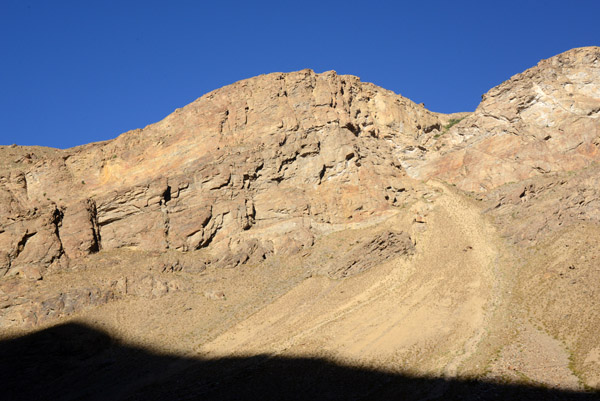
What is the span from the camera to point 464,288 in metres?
34.6

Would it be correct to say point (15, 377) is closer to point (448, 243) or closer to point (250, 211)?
point (250, 211)

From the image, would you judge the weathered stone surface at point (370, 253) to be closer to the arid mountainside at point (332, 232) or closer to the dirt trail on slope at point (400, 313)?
the arid mountainside at point (332, 232)

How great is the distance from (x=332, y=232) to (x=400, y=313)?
41.4ft

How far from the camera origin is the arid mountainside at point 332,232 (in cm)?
2944

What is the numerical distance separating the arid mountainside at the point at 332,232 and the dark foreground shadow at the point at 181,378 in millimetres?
368

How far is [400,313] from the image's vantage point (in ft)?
107

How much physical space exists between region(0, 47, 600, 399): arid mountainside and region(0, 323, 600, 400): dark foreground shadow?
368 mm

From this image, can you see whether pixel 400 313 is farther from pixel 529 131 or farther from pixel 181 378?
pixel 529 131

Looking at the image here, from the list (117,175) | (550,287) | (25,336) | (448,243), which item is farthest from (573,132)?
(25,336)

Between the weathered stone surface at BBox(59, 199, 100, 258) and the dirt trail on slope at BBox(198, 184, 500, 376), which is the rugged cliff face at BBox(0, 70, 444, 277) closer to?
the weathered stone surface at BBox(59, 199, 100, 258)

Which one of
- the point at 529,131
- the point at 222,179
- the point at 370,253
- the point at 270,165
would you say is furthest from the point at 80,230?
the point at 529,131

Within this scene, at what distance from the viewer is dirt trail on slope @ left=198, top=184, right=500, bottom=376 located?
28.2m

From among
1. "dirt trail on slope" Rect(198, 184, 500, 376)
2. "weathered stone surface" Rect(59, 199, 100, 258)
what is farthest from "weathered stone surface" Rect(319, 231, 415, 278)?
"weathered stone surface" Rect(59, 199, 100, 258)

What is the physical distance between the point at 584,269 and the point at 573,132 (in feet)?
65.3
